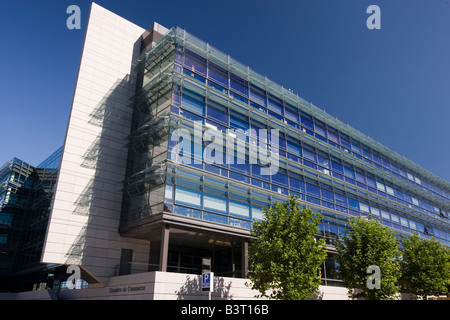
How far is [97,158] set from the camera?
102 ft

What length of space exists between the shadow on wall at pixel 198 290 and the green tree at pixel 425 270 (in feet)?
Answer: 61.3

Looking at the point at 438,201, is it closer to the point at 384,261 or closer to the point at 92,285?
the point at 384,261

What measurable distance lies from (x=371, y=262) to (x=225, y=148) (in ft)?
48.3

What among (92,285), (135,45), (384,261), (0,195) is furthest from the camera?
(0,195)

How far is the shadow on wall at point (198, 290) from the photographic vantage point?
77.6 feet

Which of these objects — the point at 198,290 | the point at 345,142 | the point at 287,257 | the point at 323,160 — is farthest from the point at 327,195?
the point at 198,290

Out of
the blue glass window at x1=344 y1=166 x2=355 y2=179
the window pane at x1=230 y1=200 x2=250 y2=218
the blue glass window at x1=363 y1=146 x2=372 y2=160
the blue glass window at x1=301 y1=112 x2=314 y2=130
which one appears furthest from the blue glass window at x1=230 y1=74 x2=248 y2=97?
the blue glass window at x1=363 y1=146 x2=372 y2=160

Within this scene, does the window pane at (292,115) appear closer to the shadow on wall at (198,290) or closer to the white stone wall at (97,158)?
the white stone wall at (97,158)

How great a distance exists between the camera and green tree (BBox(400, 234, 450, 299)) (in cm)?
3222

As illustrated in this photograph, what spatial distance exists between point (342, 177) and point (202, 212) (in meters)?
23.9

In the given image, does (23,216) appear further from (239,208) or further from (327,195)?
(327,195)

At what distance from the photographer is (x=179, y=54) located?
103ft

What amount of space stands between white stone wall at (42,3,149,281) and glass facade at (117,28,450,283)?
58.3 inches
